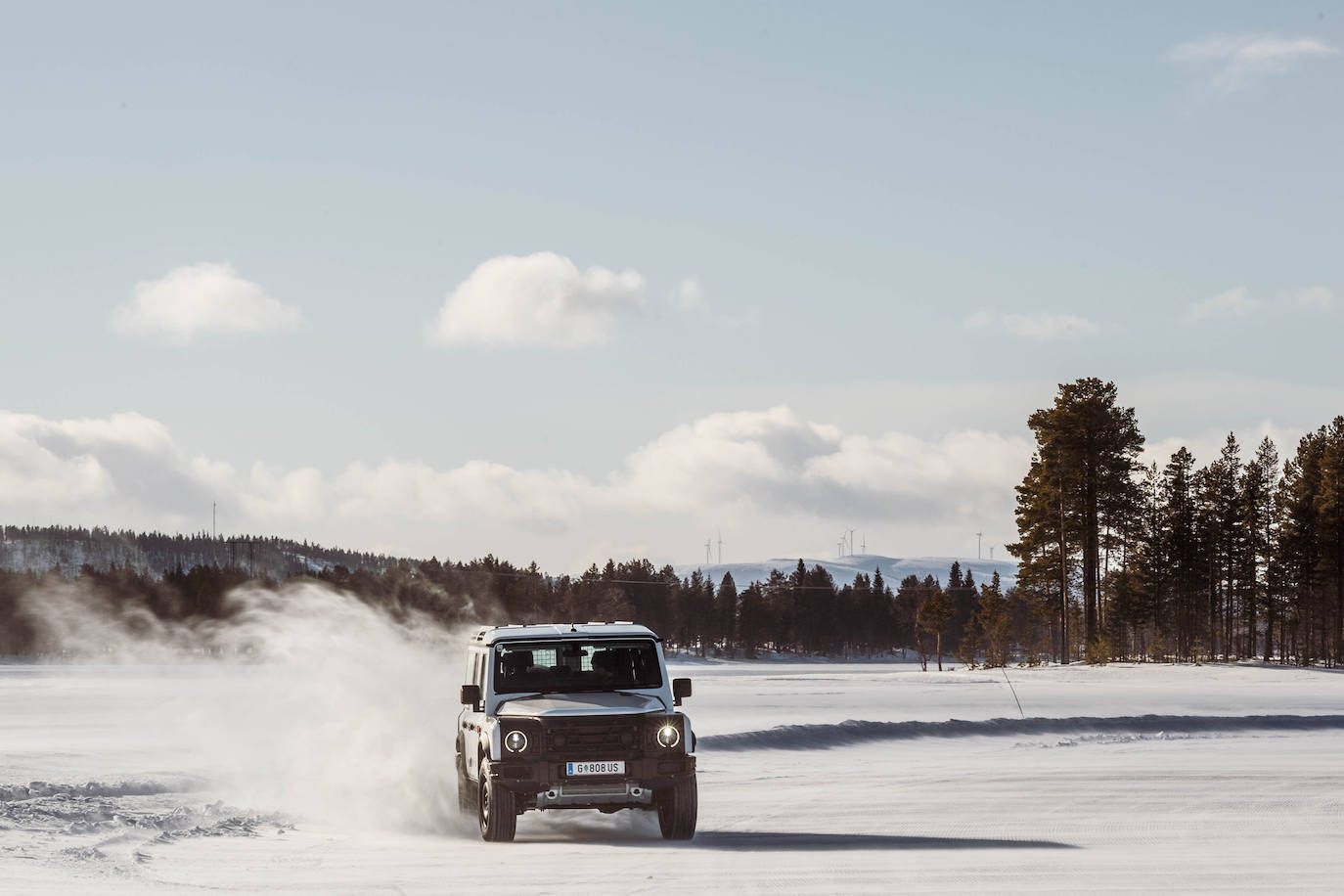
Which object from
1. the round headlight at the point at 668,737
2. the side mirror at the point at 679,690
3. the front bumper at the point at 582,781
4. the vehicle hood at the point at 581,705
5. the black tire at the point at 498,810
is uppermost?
the side mirror at the point at 679,690

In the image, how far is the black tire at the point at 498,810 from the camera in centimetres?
1552

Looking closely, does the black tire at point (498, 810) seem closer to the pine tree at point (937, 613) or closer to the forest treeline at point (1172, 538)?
the forest treeline at point (1172, 538)

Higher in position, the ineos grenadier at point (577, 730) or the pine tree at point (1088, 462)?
the pine tree at point (1088, 462)

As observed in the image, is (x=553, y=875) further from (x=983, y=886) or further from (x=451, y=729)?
(x=451, y=729)

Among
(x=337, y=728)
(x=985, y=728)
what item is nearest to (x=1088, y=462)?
(x=985, y=728)

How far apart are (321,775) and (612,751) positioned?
894 cm

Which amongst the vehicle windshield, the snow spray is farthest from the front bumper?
the snow spray

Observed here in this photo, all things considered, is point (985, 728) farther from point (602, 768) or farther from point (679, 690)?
point (602, 768)

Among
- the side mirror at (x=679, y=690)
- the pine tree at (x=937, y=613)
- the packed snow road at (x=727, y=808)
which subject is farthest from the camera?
the pine tree at (x=937, y=613)

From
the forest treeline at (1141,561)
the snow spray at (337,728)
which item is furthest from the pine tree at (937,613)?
the snow spray at (337,728)

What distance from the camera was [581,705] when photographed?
15680 millimetres

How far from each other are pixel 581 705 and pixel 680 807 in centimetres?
145

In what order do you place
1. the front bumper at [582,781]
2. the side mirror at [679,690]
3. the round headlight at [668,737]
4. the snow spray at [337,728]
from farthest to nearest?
the snow spray at [337,728] → the side mirror at [679,690] → the round headlight at [668,737] → the front bumper at [582,781]

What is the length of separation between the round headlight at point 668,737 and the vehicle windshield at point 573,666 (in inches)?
40.0
